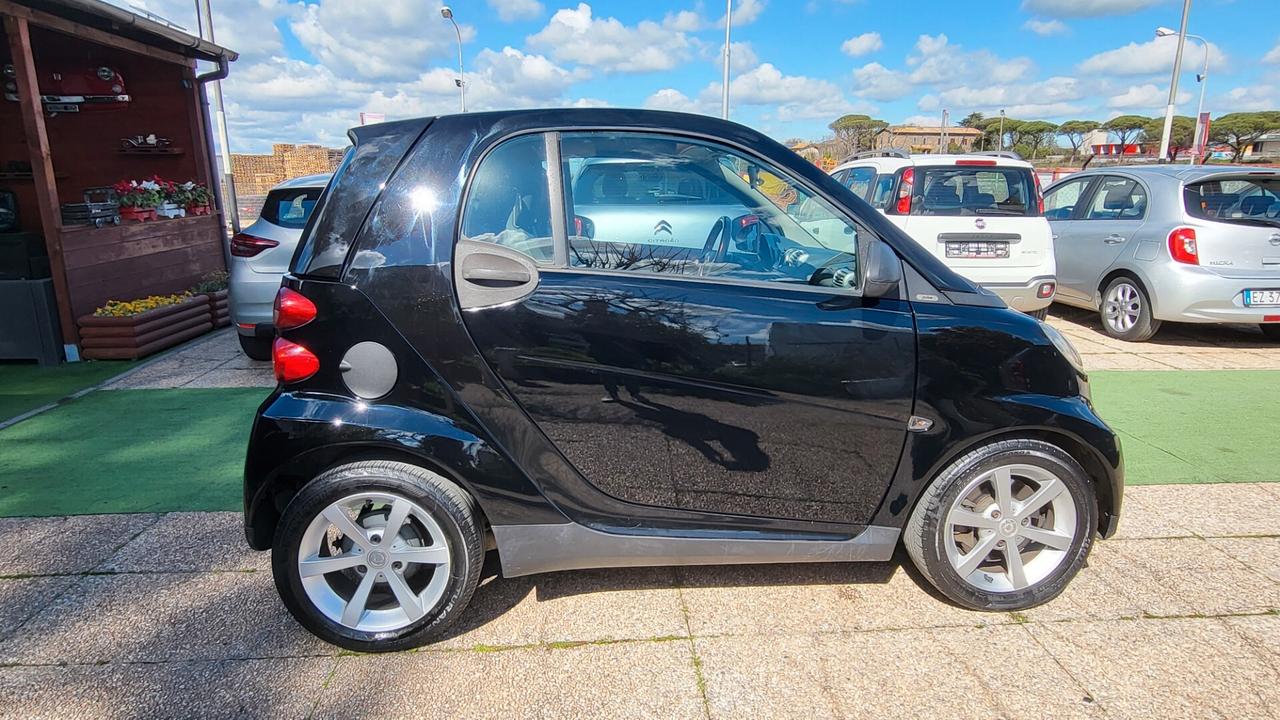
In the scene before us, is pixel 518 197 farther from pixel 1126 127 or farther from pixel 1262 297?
pixel 1126 127

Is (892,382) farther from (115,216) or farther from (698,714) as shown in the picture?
(115,216)

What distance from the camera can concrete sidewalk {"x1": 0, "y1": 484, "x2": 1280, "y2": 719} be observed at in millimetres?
2275

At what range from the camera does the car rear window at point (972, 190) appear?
21.8 feet

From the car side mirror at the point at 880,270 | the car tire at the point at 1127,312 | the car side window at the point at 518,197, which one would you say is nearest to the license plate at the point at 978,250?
the car tire at the point at 1127,312

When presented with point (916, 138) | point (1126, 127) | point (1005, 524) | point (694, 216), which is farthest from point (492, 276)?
point (1126, 127)

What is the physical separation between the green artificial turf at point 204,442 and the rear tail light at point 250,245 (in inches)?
44.5

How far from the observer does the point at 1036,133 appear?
58562mm

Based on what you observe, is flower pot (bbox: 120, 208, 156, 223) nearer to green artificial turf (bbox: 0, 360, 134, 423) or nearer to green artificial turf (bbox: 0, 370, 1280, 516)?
green artificial turf (bbox: 0, 360, 134, 423)

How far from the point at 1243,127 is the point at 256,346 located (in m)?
61.4

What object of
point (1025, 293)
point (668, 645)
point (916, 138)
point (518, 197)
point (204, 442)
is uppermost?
point (916, 138)

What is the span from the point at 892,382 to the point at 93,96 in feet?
33.3

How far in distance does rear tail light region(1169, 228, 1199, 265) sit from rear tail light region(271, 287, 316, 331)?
729 cm

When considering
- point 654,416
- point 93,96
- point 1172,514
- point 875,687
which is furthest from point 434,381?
point 93,96

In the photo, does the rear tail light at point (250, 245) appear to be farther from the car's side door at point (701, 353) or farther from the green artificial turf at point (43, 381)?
the car's side door at point (701, 353)
